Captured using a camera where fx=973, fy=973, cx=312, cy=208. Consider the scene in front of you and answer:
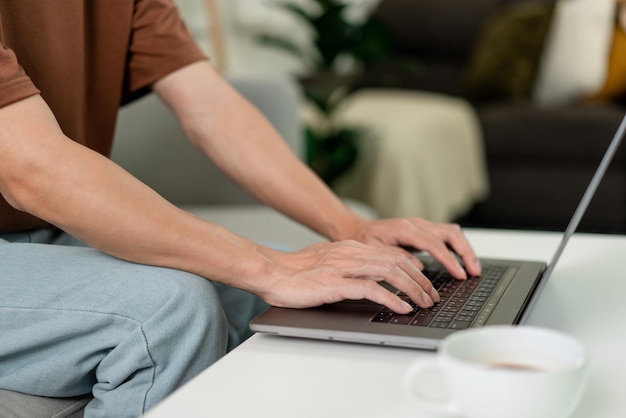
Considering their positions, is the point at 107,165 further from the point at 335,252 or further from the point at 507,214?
the point at 507,214

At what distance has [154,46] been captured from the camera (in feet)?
4.47

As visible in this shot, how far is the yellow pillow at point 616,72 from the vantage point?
3.47m

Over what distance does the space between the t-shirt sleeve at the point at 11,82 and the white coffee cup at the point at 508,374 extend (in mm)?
523

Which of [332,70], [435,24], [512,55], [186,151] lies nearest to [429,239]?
[186,151]

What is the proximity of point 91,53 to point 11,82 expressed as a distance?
0.38 m

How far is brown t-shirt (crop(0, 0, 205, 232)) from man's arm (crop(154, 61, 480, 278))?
1.5 inches

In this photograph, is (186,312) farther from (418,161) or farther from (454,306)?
(418,161)

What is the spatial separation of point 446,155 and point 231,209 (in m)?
1.64

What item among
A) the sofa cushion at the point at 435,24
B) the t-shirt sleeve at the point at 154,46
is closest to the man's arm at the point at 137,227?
the t-shirt sleeve at the point at 154,46

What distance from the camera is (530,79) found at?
3760mm

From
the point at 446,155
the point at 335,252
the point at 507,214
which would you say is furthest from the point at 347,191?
the point at 335,252

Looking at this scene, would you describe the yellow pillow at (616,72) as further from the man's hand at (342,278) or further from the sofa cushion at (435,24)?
the man's hand at (342,278)

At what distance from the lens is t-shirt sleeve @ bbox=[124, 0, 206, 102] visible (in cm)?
136

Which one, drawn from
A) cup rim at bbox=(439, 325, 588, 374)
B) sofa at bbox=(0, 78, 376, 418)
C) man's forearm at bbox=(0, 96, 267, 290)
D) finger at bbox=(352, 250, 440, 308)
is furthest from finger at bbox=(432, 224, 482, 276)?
sofa at bbox=(0, 78, 376, 418)
